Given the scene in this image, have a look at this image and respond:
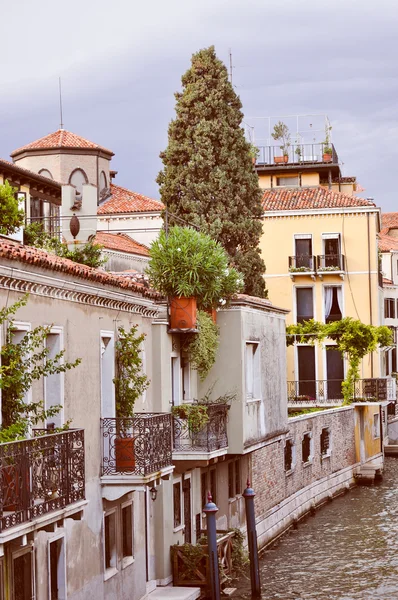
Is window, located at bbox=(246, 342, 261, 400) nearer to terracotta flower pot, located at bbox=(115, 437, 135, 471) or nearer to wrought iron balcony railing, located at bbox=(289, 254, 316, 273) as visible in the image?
terracotta flower pot, located at bbox=(115, 437, 135, 471)

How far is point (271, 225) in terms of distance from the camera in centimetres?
5503

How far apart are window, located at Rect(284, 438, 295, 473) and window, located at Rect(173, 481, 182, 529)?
34.5 feet

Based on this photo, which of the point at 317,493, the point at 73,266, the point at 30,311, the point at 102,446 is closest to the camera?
the point at 30,311

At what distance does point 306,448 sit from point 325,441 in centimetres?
343

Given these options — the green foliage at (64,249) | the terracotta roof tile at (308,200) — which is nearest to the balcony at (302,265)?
the terracotta roof tile at (308,200)

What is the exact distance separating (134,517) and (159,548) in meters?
1.78

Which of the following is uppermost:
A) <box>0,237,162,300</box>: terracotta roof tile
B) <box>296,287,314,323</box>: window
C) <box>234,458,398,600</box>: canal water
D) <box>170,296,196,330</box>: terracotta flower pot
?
<box>296,287,314,323</box>: window

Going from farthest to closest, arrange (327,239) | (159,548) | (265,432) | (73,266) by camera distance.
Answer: (327,239) → (265,432) → (159,548) → (73,266)

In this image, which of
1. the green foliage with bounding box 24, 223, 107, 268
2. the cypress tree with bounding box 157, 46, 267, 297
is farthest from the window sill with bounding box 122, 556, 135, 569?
the cypress tree with bounding box 157, 46, 267, 297

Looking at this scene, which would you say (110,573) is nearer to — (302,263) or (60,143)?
(60,143)

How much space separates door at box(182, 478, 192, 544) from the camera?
2427 cm

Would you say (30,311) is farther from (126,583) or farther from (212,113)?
(212,113)

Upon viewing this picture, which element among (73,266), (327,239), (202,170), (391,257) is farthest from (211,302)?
(391,257)

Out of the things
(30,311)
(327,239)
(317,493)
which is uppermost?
(327,239)
